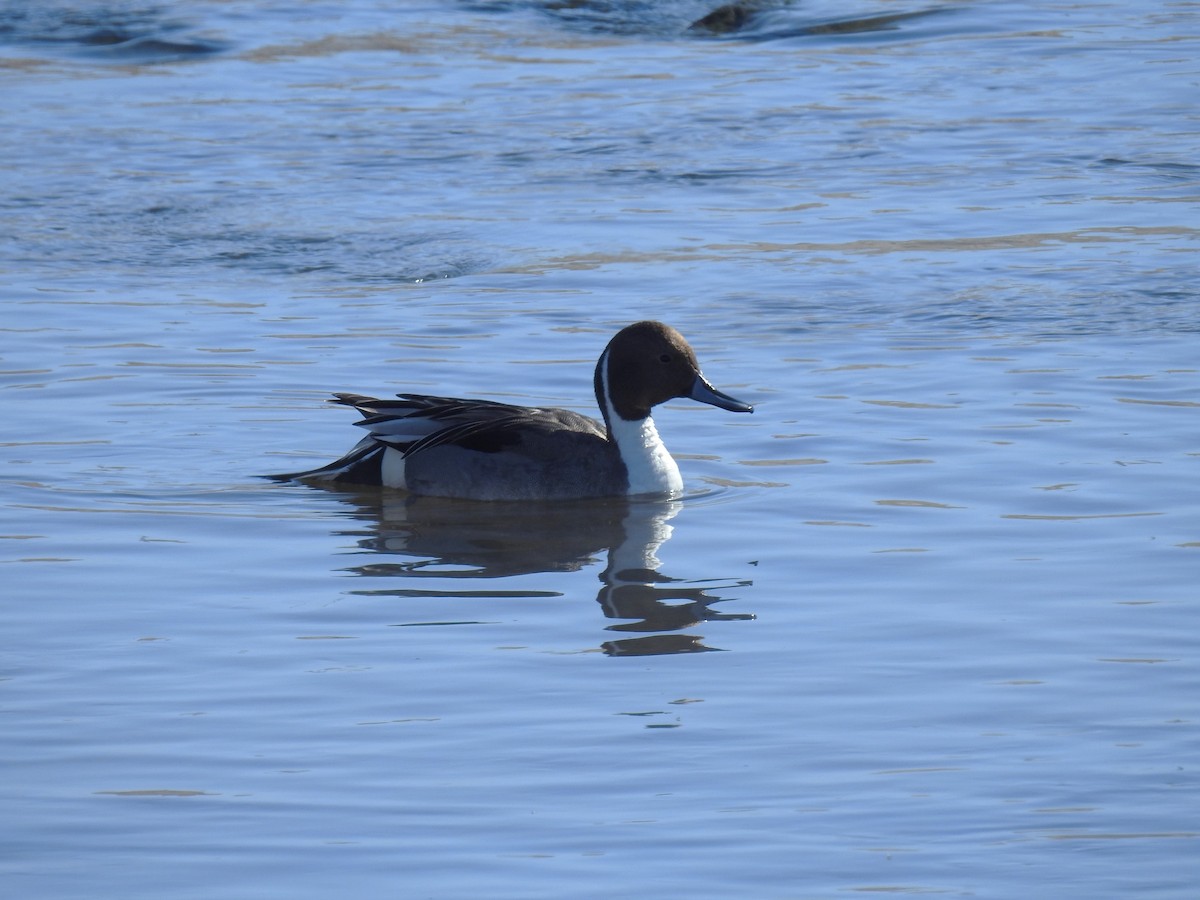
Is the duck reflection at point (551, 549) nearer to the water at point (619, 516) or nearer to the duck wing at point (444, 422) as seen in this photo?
the water at point (619, 516)

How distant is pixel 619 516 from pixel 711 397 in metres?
0.76

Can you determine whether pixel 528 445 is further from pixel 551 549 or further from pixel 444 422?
pixel 551 549

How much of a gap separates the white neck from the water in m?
0.21

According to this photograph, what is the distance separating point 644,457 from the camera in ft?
26.8

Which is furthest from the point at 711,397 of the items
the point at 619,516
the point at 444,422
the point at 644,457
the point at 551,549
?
the point at 551,549

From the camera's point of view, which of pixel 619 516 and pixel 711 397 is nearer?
pixel 619 516

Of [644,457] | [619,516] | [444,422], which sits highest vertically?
[444,422]

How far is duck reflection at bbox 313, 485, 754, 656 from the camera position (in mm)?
6344

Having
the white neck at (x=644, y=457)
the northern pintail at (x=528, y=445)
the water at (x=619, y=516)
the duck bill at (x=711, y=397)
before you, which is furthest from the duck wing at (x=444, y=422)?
the duck bill at (x=711, y=397)

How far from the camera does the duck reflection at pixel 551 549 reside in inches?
250

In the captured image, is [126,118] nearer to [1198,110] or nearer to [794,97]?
[794,97]

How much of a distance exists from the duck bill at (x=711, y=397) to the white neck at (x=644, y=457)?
242 millimetres

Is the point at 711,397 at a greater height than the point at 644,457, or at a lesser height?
greater

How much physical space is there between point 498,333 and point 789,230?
3.08 meters
